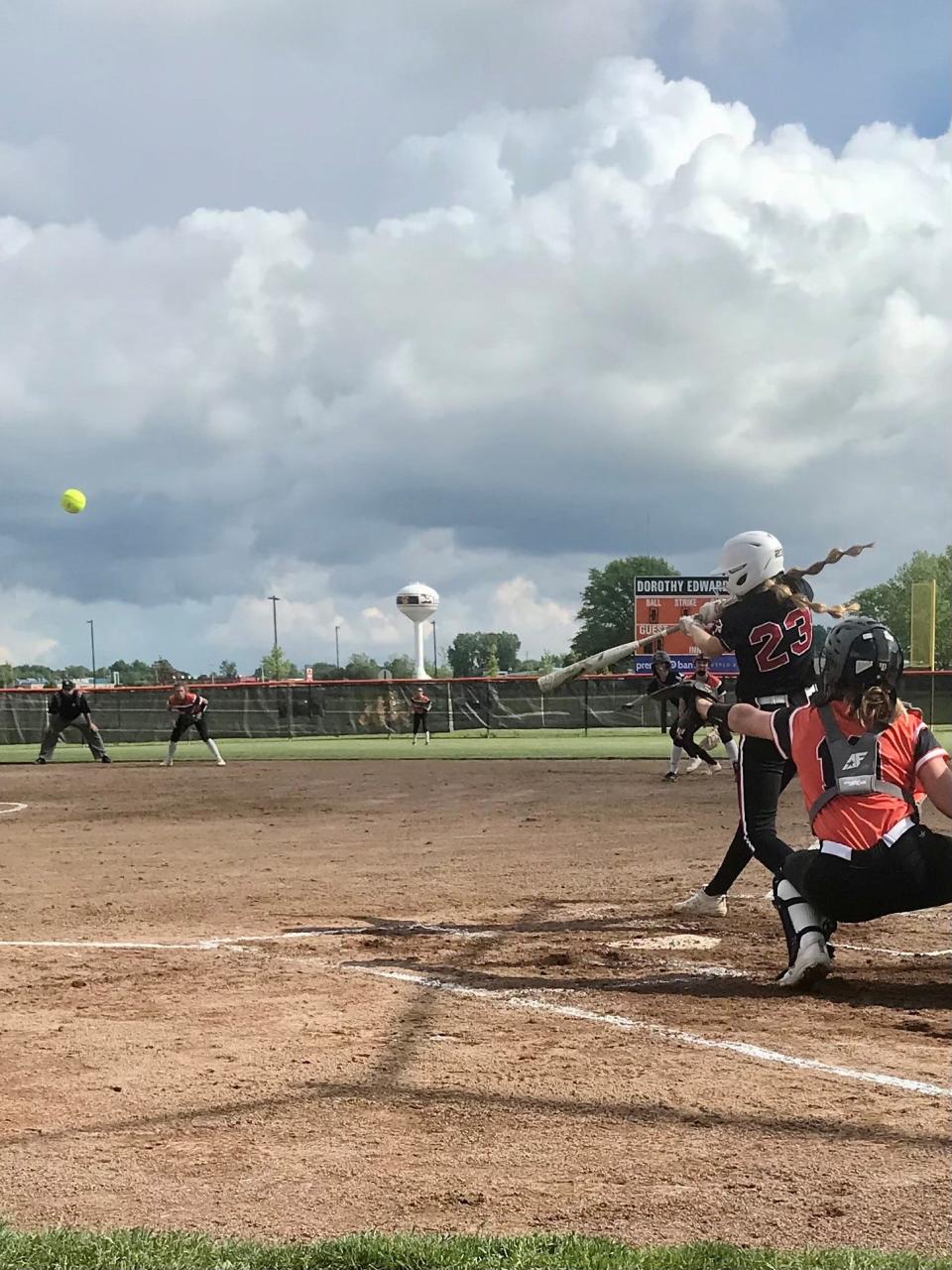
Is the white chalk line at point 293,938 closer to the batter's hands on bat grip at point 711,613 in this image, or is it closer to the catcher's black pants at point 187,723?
the batter's hands on bat grip at point 711,613

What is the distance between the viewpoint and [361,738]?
3859 cm

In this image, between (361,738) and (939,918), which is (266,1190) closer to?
(939,918)

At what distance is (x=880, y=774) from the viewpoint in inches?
216

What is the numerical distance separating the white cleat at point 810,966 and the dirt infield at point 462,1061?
124mm

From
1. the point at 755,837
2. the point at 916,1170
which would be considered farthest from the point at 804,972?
the point at 916,1170

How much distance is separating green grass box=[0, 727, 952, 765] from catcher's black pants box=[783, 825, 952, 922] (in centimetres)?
2083

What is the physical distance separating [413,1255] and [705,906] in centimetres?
542

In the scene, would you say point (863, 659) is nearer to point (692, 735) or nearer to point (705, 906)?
point (705, 906)

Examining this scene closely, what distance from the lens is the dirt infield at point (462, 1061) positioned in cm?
341

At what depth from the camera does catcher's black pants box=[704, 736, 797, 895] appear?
6.99 m

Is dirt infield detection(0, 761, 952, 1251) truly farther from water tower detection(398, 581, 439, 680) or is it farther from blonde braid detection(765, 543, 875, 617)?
water tower detection(398, 581, 439, 680)

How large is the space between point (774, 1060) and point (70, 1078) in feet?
8.83

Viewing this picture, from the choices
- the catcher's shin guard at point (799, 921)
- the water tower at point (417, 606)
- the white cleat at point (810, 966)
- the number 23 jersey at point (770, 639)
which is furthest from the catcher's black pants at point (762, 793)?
the water tower at point (417, 606)

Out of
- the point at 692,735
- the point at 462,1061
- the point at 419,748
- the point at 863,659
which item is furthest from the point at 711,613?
the point at 419,748
